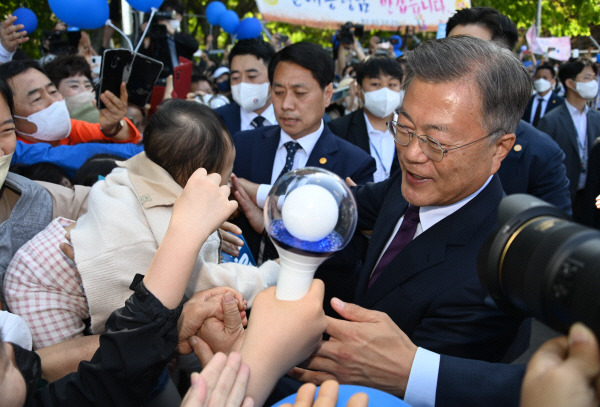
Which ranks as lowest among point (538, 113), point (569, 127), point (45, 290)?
point (538, 113)

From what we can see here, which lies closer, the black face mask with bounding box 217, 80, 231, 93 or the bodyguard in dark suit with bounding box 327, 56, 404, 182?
the bodyguard in dark suit with bounding box 327, 56, 404, 182

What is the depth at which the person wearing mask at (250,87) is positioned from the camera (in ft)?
16.0

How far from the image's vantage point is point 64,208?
2396mm

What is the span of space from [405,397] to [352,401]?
644 mm

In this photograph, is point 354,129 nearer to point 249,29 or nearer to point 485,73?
point 249,29

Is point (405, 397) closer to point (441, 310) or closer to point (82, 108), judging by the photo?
point (441, 310)

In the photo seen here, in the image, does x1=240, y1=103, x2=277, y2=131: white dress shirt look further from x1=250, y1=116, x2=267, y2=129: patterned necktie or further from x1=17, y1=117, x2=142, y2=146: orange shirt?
x1=17, y1=117, x2=142, y2=146: orange shirt

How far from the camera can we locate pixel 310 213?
3.56 feet

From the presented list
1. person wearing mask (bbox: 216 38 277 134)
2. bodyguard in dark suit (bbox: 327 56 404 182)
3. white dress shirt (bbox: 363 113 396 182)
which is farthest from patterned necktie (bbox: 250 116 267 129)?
white dress shirt (bbox: 363 113 396 182)

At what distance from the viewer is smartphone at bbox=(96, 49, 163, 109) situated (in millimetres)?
3744

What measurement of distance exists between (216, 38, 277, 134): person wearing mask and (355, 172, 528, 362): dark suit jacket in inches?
127

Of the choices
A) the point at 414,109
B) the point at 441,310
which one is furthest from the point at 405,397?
the point at 414,109

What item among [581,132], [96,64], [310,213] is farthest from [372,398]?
[581,132]

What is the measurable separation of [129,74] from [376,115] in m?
2.36
